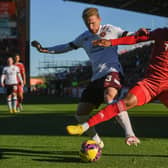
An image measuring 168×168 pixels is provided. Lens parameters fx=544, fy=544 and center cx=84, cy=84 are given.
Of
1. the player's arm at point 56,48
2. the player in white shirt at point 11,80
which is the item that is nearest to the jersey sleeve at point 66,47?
the player's arm at point 56,48

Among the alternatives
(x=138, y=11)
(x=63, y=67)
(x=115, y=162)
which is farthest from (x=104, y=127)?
(x=63, y=67)

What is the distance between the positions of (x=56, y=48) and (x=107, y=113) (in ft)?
6.95

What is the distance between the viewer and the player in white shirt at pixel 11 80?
1877cm

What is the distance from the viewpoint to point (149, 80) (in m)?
6.26

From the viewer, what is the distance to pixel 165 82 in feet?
20.5

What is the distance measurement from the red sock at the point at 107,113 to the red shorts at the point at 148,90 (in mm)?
213

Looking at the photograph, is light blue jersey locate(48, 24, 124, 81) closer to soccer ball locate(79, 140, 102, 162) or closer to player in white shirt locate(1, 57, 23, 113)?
soccer ball locate(79, 140, 102, 162)

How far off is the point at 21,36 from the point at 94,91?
4508cm

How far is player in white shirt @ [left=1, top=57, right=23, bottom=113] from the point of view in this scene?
1877 centimetres

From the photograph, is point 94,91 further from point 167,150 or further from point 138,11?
point 138,11

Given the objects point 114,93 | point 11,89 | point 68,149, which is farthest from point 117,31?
point 11,89

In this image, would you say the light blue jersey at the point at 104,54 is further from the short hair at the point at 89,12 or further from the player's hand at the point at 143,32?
the player's hand at the point at 143,32

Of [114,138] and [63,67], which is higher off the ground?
[114,138]

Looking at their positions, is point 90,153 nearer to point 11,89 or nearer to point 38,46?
point 38,46
